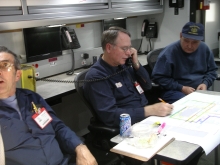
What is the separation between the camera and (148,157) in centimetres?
133

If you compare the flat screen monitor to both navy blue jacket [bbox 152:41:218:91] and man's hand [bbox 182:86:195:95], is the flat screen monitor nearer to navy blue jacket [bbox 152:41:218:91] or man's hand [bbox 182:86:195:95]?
navy blue jacket [bbox 152:41:218:91]

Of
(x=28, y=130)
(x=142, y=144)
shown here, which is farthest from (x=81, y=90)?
(x=142, y=144)

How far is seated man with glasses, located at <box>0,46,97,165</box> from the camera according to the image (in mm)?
1612

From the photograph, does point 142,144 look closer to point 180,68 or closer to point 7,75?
point 7,75

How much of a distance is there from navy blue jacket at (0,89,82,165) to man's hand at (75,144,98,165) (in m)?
0.05

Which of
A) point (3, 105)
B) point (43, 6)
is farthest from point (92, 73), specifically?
point (43, 6)

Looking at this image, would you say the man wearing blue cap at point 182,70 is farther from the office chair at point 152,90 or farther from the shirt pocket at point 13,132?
the shirt pocket at point 13,132

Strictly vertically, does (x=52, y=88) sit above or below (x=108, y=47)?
below

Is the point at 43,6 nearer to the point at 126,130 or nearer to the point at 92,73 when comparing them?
the point at 92,73

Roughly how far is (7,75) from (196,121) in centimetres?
119

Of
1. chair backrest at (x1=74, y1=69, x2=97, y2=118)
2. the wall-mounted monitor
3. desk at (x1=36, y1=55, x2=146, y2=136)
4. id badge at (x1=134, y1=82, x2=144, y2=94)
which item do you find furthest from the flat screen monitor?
id badge at (x1=134, y1=82, x2=144, y2=94)

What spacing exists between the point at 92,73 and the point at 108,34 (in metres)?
0.32

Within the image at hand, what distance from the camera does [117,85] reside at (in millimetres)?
2109

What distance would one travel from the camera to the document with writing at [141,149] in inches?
53.4
